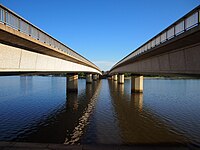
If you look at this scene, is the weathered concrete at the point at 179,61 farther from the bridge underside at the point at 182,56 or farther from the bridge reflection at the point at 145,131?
the bridge reflection at the point at 145,131

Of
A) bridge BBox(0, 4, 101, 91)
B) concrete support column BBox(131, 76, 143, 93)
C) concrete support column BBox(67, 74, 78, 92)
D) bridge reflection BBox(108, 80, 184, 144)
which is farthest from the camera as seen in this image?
concrete support column BBox(131, 76, 143, 93)

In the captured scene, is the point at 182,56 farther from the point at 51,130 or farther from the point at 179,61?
the point at 51,130

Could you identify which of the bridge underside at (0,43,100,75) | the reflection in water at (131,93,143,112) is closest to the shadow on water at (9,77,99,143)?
the bridge underside at (0,43,100,75)

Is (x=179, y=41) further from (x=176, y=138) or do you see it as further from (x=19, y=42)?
(x=19, y=42)

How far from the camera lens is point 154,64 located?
2134 cm

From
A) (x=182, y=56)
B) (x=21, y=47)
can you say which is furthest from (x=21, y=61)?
(x=182, y=56)

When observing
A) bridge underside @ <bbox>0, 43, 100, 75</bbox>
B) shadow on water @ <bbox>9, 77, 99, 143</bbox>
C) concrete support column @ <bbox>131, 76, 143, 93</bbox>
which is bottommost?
shadow on water @ <bbox>9, 77, 99, 143</bbox>

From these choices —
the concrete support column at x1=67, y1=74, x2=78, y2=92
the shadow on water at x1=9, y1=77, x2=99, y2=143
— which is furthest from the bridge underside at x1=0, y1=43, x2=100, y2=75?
the concrete support column at x1=67, y1=74, x2=78, y2=92

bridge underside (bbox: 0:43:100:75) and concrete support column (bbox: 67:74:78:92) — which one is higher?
bridge underside (bbox: 0:43:100:75)

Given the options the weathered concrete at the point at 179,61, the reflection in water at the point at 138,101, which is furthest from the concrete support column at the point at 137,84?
the weathered concrete at the point at 179,61

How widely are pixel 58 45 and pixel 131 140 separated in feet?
44.2

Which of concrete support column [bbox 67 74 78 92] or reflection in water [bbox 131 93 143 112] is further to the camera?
concrete support column [bbox 67 74 78 92]

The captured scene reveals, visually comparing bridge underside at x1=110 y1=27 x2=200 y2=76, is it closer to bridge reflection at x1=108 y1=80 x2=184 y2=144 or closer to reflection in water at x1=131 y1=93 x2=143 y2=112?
bridge reflection at x1=108 y1=80 x2=184 y2=144

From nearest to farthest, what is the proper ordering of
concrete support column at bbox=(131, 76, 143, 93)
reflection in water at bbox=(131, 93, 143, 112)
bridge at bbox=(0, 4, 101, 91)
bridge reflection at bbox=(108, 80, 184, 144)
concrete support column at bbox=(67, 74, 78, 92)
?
bridge at bbox=(0, 4, 101, 91) < bridge reflection at bbox=(108, 80, 184, 144) < reflection in water at bbox=(131, 93, 143, 112) < concrete support column at bbox=(67, 74, 78, 92) < concrete support column at bbox=(131, 76, 143, 93)
